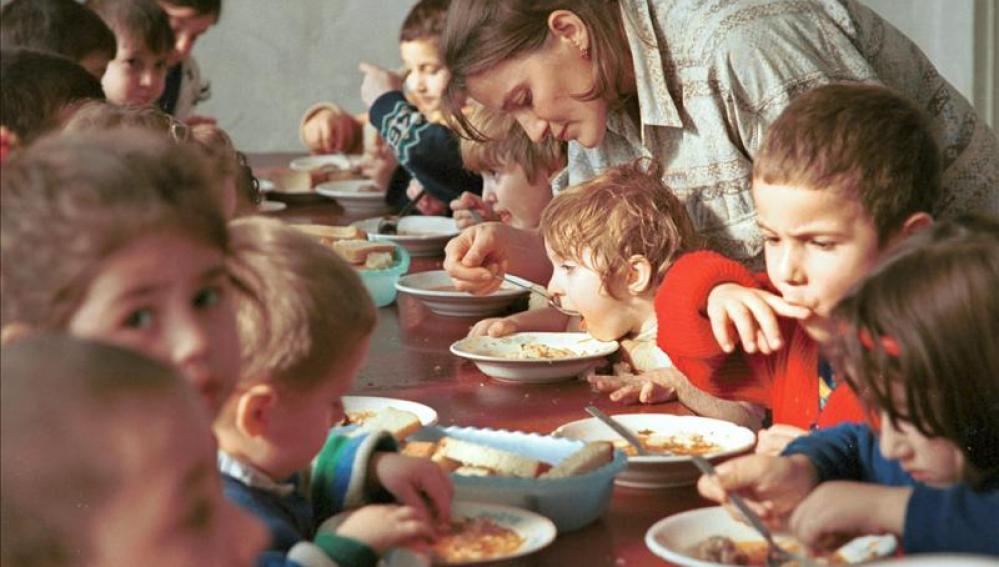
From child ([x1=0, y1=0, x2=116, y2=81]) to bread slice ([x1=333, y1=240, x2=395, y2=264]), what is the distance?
75 centimetres

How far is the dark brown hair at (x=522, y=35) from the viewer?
8.43 feet

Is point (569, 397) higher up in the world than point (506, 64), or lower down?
lower down

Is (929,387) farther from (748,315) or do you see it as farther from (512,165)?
(512,165)

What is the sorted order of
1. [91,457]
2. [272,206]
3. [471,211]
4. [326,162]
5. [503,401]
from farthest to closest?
[326,162], [272,206], [471,211], [503,401], [91,457]

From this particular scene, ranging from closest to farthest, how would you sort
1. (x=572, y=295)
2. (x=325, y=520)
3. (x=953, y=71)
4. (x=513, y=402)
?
(x=325, y=520)
(x=513, y=402)
(x=572, y=295)
(x=953, y=71)

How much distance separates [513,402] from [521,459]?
0.52 m

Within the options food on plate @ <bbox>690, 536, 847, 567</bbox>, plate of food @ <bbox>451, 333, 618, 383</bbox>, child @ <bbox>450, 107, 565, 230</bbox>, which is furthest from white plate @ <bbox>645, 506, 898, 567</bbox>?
child @ <bbox>450, 107, 565, 230</bbox>

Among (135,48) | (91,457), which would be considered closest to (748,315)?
(91,457)

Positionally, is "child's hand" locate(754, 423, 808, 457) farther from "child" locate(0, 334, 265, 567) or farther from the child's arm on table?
"child" locate(0, 334, 265, 567)

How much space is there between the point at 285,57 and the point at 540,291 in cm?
472

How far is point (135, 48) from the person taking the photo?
14.2ft

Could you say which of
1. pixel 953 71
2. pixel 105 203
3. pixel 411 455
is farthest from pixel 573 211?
pixel 953 71

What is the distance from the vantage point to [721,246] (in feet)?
8.32

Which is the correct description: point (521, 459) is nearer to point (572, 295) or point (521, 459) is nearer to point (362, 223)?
point (572, 295)
